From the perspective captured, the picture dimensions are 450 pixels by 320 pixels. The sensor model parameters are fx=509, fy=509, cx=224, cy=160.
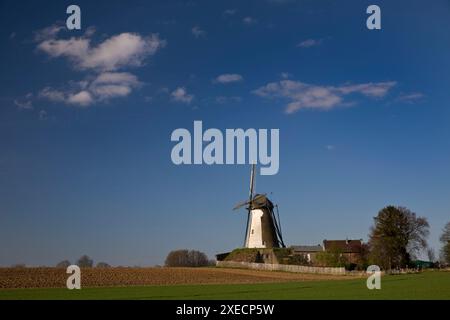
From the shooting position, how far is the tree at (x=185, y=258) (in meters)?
152

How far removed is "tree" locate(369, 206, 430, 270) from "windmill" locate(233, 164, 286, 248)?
1556 centimetres

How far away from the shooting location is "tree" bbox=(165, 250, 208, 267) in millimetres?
152250

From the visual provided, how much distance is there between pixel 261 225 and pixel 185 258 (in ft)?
256

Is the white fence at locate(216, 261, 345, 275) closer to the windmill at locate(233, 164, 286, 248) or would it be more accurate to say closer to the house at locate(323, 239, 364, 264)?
the windmill at locate(233, 164, 286, 248)

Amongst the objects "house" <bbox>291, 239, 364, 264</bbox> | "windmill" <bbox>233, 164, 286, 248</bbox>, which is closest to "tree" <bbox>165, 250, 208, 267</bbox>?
"house" <bbox>291, 239, 364, 264</bbox>

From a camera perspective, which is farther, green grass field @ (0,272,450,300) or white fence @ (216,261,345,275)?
white fence @ (216,261,345,275)

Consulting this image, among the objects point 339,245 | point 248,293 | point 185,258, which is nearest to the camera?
point 248,293

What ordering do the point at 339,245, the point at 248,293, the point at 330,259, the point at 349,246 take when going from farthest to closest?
the point at 349,246
the point at 339,245
the point at 330,259
the point at 248,293

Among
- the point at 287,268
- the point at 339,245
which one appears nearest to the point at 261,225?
the point at 287,268

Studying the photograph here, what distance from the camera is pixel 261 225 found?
3295 inches

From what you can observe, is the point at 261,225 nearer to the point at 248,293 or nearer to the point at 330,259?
the point at 330,259

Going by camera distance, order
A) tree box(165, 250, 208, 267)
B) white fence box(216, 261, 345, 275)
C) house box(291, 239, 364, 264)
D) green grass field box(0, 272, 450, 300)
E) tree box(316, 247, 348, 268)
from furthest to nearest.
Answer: tree box(165, 250, 208, 267) → house box(291, 239, 364, 264) → tree box(316, 247, 348, 268) → white fence box(216, 261, 345, 275) → green grass field box(0, 272, 450, 300)

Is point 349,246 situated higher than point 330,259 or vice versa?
point 349,246
